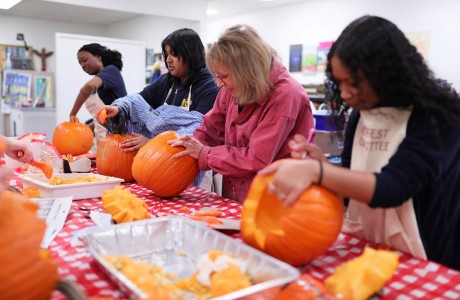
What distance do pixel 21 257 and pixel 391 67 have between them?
924 mm

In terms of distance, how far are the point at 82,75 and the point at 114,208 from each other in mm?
6059

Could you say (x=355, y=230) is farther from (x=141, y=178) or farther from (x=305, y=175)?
(x=141, y=178)

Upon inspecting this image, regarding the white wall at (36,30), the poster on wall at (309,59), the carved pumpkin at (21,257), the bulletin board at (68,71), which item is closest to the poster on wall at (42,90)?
the bulletin board at (68,71)

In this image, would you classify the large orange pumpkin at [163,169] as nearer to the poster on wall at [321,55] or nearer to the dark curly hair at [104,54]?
the dark curly hair at [104,54]

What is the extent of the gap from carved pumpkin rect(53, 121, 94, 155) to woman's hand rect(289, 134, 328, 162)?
6.56 feet

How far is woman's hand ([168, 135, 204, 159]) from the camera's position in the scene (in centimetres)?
178

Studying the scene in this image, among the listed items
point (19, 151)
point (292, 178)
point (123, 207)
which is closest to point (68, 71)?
point (19, 151)

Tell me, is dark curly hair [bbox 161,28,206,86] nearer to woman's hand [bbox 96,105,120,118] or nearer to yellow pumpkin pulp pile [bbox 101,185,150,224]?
woman's hand [bbox 96,105,120,118]

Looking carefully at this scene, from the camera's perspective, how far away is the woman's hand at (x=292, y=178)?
3.18 ft

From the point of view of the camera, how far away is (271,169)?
3.32 feet

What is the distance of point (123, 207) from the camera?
4.29ft

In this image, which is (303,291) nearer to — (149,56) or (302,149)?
(302,149)

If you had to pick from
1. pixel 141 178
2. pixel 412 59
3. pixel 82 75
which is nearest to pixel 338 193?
pixel 412 59

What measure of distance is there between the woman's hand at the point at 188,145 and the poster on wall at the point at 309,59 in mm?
5116
